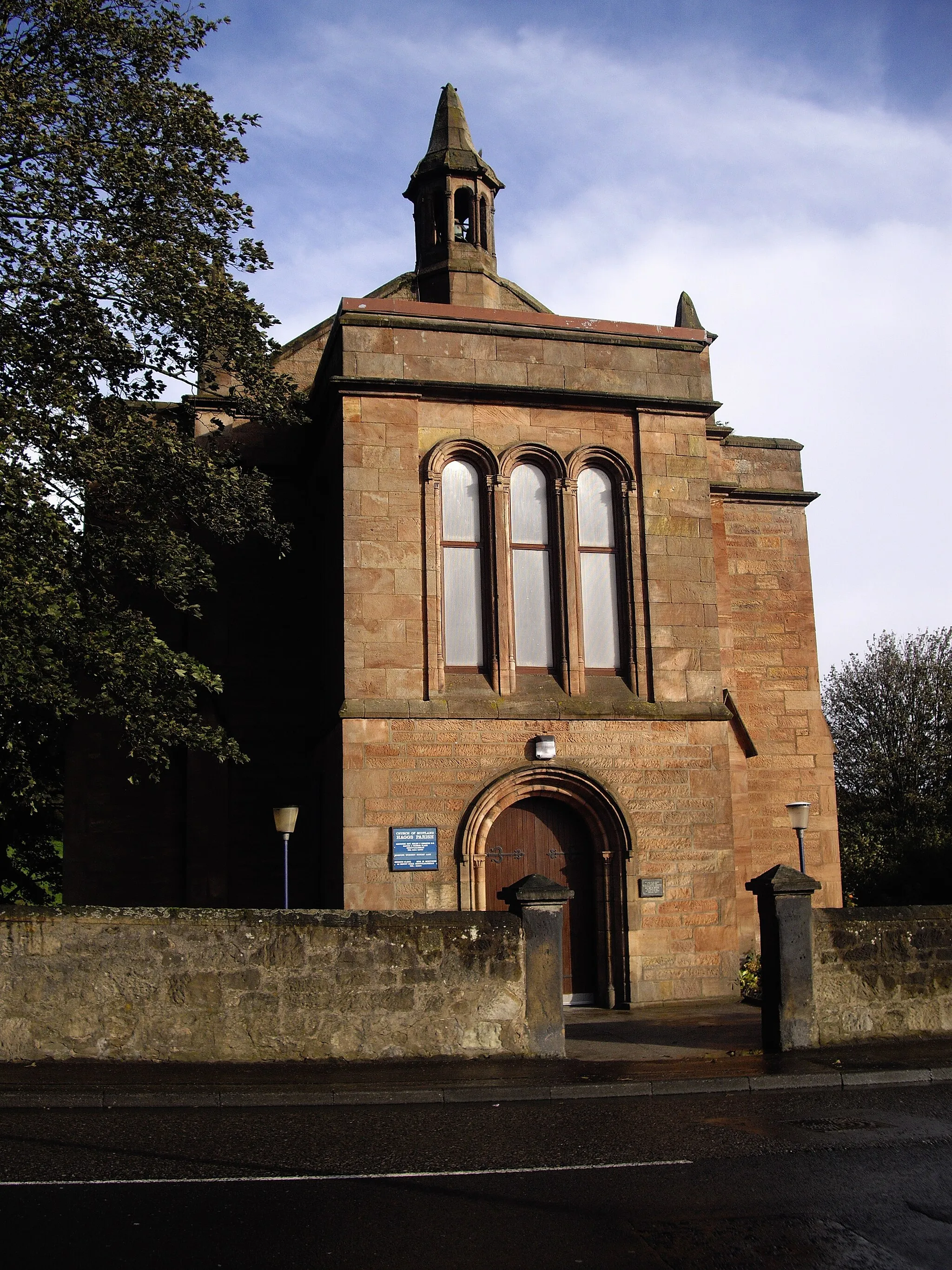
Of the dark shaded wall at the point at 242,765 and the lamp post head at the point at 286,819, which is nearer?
the lamp post head at the point at 286,819

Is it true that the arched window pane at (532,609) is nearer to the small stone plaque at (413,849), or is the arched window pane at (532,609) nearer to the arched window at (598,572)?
the arched window at (598,572)

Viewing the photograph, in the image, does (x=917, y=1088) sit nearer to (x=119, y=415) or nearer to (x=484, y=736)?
(x=484, y=736)

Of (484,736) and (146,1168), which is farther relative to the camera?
(484,736)

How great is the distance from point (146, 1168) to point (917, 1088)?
661 cm

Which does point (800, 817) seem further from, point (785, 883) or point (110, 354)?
point (110, 354)

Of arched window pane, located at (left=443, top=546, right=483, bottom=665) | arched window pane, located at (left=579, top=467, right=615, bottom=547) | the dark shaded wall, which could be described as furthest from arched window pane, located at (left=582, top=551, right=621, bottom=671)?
the dark shaded wall

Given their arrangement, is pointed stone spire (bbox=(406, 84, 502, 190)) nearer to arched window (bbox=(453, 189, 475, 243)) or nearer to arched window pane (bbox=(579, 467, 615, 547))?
arched window (bbox=(453, 189, 475, 243))

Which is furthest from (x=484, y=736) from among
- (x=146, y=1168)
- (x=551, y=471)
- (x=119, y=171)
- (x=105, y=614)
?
(x=146, y=1168)

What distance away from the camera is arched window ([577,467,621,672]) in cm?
1659

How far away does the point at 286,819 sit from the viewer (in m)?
16.4

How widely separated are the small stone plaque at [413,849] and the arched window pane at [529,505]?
14.4ft

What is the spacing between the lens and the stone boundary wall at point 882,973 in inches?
476

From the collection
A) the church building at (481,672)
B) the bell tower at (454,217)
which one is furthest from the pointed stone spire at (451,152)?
the church building at (481,672)

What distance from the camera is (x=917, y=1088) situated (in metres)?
10.0
